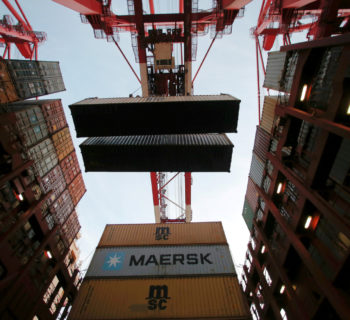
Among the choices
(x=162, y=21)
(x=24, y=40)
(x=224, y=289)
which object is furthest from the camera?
(x=24, y=40)

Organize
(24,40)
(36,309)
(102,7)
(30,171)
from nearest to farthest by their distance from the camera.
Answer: (36,309)
(30,171)
(102,7)
(24,40)

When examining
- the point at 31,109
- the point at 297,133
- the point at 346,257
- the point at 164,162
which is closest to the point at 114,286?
the point at 164,162

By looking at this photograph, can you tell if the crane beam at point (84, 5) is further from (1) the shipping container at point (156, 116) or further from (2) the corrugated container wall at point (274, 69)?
(2) the corrugated container wall at point (274, 69)

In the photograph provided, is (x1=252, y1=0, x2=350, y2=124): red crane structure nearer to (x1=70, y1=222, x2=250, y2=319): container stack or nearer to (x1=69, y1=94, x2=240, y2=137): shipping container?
(x1=69, y1=94, x2=240, y2=137): shipping container

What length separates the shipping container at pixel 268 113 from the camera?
46.8 feet

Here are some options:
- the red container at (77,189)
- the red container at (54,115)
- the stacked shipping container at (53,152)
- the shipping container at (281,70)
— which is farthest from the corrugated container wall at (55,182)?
the shipping container at (281,70)

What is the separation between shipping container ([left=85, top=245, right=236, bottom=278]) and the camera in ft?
34.8

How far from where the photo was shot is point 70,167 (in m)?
25.8

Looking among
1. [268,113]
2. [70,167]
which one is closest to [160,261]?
[268,113]

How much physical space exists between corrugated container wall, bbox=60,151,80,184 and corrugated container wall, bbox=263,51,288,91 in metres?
25.7

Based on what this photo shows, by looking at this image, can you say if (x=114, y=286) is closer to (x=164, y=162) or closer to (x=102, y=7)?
(x=164, y=162)

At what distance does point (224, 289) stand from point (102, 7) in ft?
80.6

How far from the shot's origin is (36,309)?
1171 cm

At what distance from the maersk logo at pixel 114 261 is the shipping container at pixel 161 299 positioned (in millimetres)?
855
